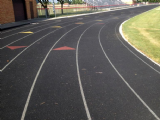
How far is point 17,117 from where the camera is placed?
4.44m

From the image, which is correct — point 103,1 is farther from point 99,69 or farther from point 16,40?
point 99,69

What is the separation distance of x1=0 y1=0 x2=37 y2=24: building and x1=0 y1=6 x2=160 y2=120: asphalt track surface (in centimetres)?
1324

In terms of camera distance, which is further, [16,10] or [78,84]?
[16,10]

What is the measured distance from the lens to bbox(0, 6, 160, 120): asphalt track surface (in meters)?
4.68

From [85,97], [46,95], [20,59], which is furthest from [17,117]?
[20,59]

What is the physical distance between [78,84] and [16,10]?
22742 mm

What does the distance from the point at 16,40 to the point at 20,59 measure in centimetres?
488

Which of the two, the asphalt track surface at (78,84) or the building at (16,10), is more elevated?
the building at (16,10)

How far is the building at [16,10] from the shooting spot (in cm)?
2122

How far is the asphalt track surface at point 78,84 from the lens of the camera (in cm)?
468

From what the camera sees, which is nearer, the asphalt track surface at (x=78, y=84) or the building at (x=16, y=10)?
the asphalt track surface at (x=78, y=84)

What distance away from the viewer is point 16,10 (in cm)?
2467

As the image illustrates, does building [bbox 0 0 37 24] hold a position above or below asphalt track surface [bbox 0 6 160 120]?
above

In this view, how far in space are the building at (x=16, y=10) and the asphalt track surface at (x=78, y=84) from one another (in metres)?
13.2
